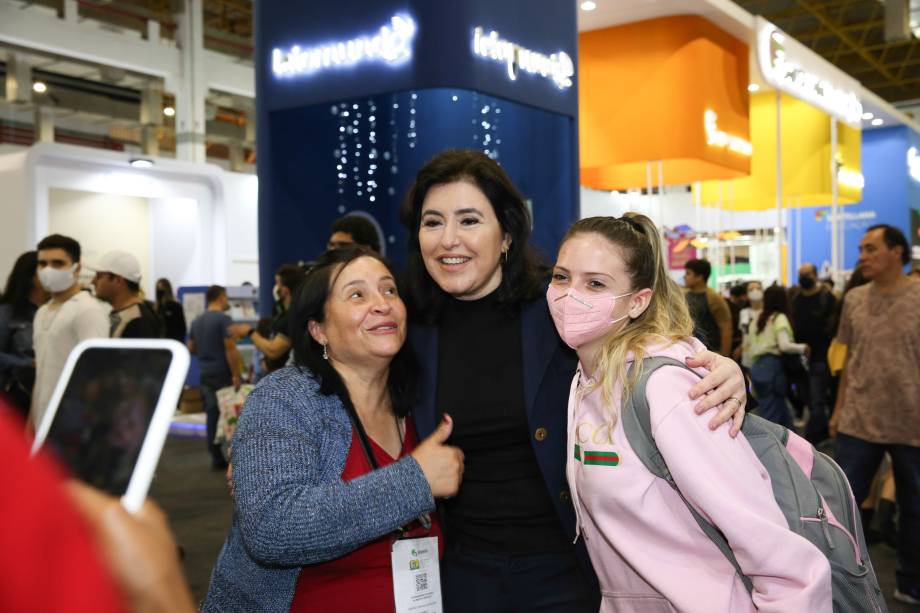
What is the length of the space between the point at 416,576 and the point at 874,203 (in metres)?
17.7

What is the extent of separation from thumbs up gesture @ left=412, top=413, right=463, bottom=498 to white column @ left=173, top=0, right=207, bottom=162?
1400 cm

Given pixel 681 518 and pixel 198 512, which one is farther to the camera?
pixel 198 512

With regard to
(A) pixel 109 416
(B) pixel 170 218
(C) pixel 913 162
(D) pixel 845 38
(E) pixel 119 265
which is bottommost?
(A) pixel 109 416

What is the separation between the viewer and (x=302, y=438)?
1.60 metres

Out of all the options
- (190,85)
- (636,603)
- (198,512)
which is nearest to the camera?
(636,603)

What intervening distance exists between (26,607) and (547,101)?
627 centimetres

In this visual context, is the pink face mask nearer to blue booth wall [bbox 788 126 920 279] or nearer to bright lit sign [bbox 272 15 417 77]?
bright lit sign [bbox 272 15 417 77]

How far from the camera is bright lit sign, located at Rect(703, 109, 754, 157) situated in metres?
9.45

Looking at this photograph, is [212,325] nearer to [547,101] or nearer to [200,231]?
[547,101]

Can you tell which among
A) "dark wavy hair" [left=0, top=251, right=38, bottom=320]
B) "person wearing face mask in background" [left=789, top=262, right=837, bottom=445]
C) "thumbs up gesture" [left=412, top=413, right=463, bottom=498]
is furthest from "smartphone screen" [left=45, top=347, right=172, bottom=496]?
Answer: "person wearing face mask in background" [left=789, top=262, right=837, bottom=445]

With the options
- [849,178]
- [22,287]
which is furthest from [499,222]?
Answer: [849,178]

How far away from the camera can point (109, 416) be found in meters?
0.79

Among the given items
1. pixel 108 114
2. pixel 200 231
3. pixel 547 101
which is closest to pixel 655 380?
pixel 547 101

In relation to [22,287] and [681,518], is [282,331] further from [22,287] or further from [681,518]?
[681,518]
